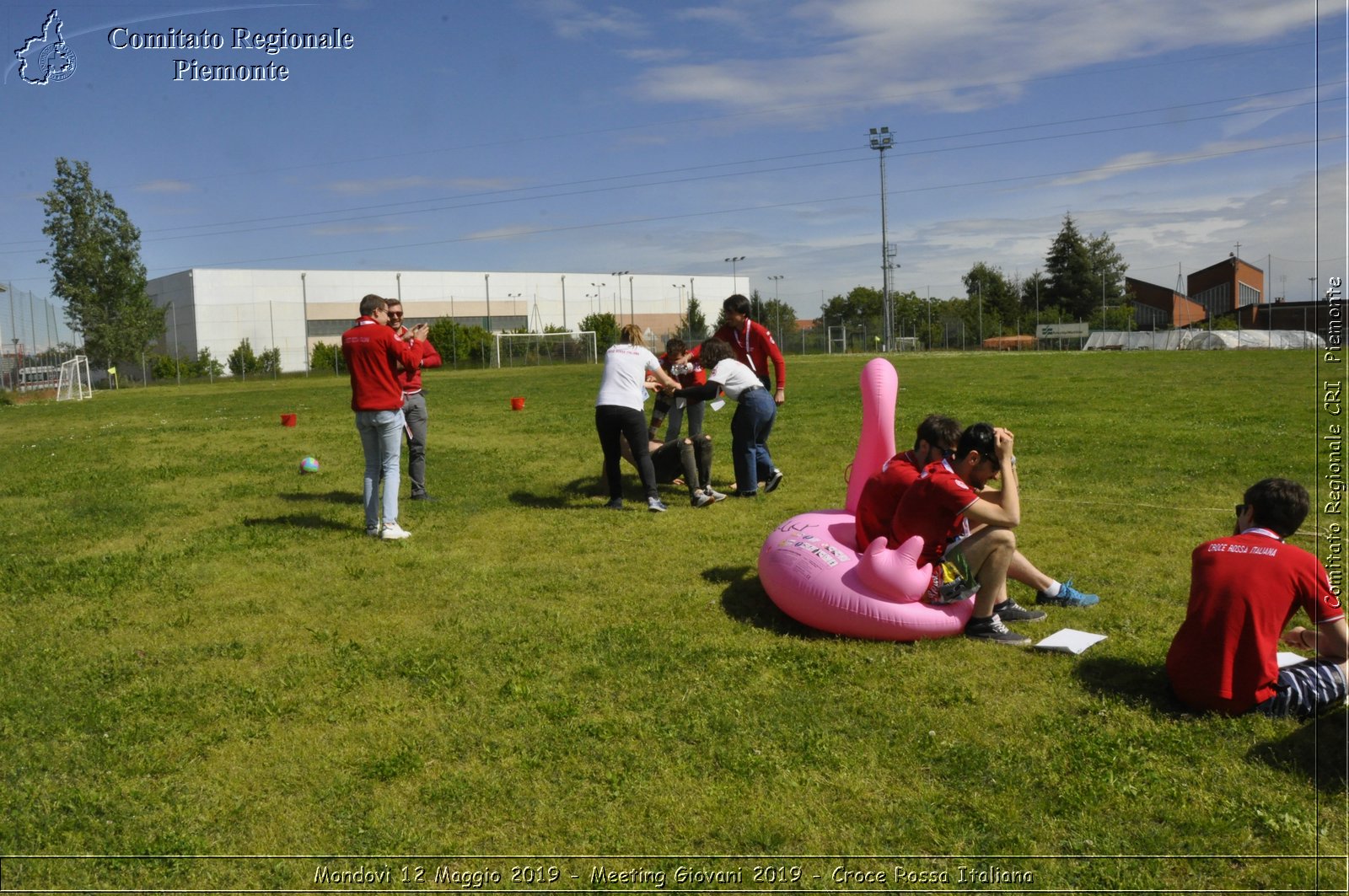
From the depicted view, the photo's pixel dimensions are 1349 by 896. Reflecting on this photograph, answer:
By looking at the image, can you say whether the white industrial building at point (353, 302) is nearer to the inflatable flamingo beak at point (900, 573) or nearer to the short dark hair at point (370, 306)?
the short dark hair at point (370, 306)

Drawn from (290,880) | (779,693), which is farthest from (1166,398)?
(290,880)

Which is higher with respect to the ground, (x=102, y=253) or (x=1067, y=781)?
(x=102, y=253)

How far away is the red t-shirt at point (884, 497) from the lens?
5.91 m

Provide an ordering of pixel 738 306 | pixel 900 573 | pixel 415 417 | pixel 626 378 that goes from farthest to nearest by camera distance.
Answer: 1. pixel 415 417
2. pixel 738 306
3. pixel 626 378
4. pixel 900 573

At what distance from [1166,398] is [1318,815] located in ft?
54.6

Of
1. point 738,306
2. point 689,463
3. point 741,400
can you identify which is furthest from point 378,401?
point 738,306

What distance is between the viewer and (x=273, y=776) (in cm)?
439

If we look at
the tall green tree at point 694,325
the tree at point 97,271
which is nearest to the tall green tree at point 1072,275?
the tall green tree at point 694,325

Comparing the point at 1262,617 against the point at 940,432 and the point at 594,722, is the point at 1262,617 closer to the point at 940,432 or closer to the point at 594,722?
the point at 940,432

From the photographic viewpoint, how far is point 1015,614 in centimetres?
609

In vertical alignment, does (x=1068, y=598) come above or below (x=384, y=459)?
→ below

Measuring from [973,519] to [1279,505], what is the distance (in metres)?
1.59

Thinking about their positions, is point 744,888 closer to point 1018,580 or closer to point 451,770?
point 451,770

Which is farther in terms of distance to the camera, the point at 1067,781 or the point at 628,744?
the point at 628,744
